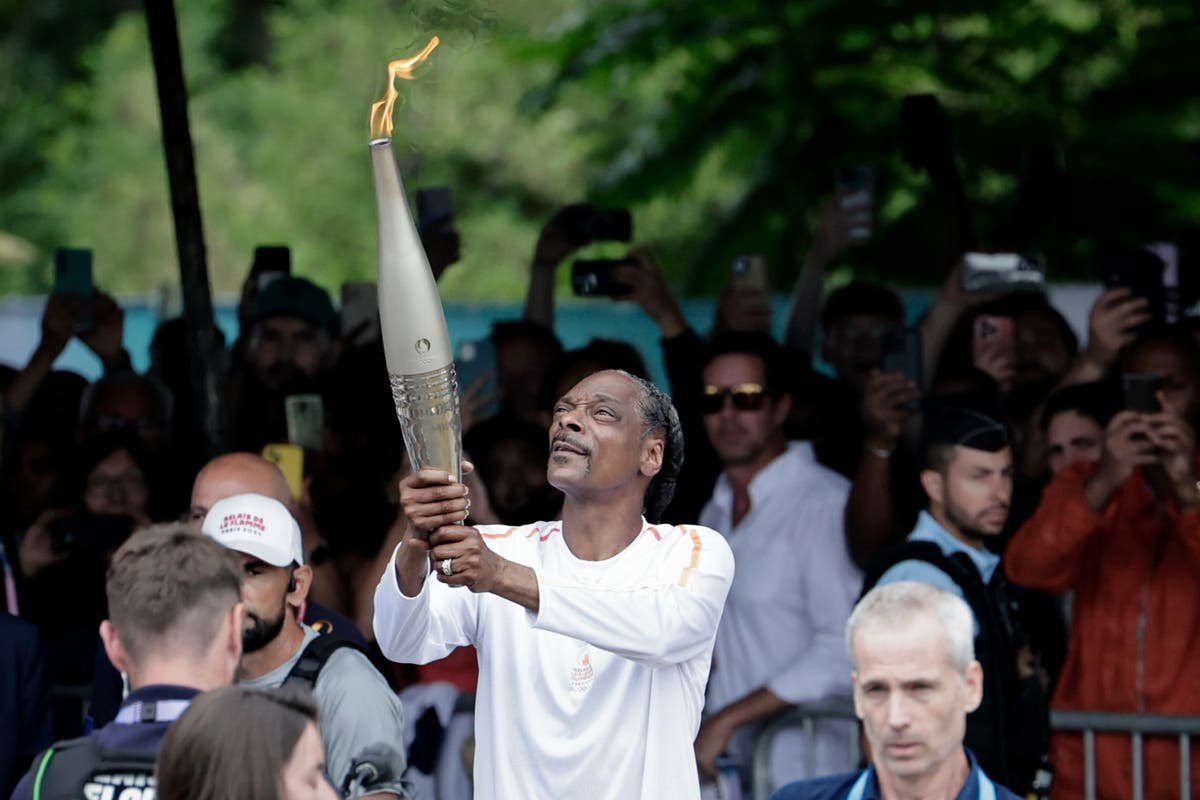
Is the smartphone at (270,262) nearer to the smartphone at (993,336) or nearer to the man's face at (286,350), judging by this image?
the man's face at (286,350)

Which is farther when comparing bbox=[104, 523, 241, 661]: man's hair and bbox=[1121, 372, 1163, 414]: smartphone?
bbox=[1121, 372, 1163, 414]: smartphone

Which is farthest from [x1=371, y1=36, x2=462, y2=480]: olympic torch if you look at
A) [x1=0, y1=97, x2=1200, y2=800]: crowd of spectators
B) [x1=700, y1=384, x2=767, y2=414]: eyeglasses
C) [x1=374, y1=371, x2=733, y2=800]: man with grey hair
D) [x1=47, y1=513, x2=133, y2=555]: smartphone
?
[x1=47, y1=513, x2=133, y2=555]: smartphone

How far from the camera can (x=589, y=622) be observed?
14.0 ft

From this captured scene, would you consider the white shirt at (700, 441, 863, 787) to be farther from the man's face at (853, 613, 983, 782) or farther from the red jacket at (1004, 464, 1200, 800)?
the man's face at (853, 613, 983, 782)

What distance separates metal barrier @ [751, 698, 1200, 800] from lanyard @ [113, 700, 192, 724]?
3.01 meters

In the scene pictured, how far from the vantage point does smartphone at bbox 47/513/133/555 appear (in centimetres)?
695

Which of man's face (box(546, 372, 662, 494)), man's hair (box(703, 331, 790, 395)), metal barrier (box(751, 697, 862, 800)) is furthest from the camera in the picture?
man's hair (box(703, 331, 790, 395))

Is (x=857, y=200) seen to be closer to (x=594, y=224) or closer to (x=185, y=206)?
(x=594, y=224)

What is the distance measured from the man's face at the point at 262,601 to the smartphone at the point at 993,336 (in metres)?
3.33

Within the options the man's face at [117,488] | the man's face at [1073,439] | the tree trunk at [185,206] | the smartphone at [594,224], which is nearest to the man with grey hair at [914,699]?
the man's face at [1073,439]

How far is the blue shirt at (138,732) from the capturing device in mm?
3854

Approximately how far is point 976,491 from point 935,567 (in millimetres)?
434

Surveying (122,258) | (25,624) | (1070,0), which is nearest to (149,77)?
(122,258)

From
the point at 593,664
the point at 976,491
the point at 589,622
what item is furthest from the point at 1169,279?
the point at 589,622
